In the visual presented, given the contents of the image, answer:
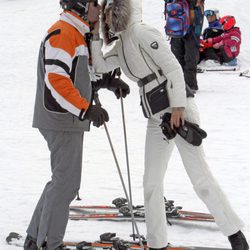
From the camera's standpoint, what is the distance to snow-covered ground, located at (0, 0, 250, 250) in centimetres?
501

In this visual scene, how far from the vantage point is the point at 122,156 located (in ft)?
24.5

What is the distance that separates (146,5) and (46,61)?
1515 cm

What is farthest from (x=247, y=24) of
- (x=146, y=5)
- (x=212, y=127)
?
(x=212, y=127)

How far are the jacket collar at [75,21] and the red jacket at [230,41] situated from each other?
9882 millimetres

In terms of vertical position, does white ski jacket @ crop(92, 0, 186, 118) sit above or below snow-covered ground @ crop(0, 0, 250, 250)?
above

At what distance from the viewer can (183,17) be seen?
9750mm

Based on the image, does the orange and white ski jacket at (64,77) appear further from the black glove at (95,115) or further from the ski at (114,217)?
the ski at (114,217)

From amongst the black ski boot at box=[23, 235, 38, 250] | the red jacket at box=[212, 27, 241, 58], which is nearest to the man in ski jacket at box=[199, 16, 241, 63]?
the red jacket at box=[212, 27, 241, 58]

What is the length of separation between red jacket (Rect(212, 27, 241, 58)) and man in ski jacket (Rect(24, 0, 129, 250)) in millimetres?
9698

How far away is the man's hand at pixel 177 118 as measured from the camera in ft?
13.2

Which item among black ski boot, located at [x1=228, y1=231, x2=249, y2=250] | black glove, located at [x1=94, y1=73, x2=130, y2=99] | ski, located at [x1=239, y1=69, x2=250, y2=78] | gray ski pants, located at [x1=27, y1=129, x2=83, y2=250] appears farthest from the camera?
ski, located at [x1=239, y1=69, x2=250, y2=78]

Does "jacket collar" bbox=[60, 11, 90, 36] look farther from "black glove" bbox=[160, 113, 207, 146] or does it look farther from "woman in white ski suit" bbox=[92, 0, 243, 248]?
"black glove" bbox=[160, 113, 207, 146]

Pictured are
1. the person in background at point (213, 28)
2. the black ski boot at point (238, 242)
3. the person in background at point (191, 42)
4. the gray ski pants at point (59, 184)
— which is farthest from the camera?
the person in background at point (213, 28)

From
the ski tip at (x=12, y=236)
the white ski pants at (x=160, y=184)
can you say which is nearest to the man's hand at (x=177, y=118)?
the white ski pants at (x=160, y=184)
